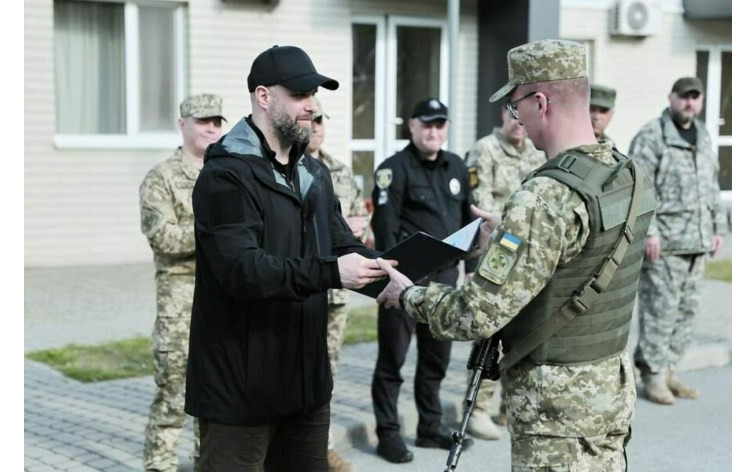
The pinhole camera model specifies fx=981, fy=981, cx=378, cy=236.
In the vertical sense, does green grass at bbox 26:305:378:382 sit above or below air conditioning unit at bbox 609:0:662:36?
below

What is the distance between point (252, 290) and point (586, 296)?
111cm

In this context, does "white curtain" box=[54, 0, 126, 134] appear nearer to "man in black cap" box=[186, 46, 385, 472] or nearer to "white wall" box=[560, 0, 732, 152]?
"white wall" box=[560, 0, 732, 152]

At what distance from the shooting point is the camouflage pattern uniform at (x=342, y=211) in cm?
584

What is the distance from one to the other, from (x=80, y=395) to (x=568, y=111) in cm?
483

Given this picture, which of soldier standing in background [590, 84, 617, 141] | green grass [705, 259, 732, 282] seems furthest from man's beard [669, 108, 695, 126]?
green grass [705, 259, 732, 282]

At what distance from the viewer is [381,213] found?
6238 millimetres

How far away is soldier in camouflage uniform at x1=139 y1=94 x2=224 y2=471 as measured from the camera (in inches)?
205

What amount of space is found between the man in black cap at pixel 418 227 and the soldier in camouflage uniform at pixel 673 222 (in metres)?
1.90

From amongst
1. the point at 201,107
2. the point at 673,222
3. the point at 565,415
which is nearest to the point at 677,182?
the point at 673,222

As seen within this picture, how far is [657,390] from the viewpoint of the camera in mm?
7508

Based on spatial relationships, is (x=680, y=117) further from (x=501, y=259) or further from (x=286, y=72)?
(x=501, y=259)

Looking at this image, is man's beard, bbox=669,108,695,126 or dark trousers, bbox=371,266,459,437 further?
man's beard, bbox=669,108,695,126

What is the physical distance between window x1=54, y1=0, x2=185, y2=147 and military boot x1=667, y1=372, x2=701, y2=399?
7.63 meters

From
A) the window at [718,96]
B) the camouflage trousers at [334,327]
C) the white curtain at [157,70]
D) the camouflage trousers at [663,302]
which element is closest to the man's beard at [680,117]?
the camouflage trousers at [663,302]
